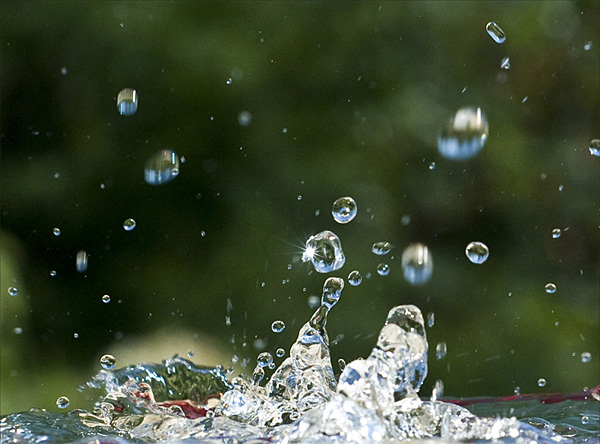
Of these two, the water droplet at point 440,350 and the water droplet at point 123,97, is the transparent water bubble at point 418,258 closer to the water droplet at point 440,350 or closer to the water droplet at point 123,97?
the water droplet at point 440,350

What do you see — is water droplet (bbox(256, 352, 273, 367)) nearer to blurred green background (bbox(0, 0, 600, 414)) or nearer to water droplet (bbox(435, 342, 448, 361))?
blurred green background (bbox(0, 0, 600, 414))

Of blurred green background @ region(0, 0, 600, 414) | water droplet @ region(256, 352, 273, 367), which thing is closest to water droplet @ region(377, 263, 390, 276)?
blurred green background @ region(0, 0, 600, 414)

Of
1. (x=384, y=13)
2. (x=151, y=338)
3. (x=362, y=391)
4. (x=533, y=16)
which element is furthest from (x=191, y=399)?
(x=533, y=16)

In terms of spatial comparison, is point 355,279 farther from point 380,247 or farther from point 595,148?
point 595,148

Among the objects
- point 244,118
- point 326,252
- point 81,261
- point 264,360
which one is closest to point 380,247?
point 244,118

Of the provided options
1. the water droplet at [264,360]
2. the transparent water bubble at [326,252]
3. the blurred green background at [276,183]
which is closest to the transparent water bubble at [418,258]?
the blurred green background at [276,183]
